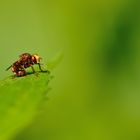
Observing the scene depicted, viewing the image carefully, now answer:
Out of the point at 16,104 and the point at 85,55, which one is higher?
the point at 85,55

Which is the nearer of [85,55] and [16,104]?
[16,104]

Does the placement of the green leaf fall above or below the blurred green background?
below

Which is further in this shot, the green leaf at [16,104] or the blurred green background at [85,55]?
the blurred green background at [85,55]

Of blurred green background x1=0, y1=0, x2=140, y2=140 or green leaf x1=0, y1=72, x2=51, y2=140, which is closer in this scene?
green leaf x1=0, y1=72, x2=51, y2=140
